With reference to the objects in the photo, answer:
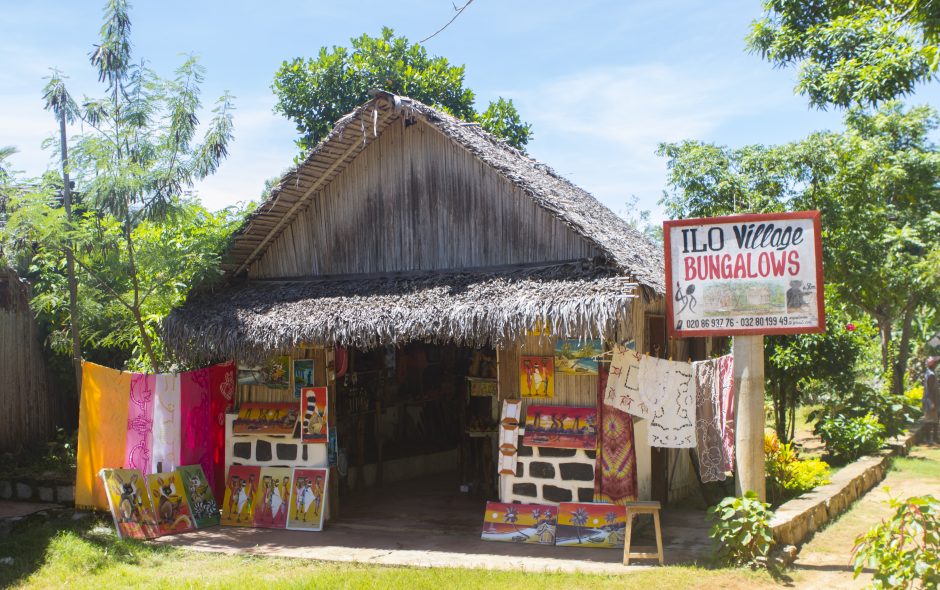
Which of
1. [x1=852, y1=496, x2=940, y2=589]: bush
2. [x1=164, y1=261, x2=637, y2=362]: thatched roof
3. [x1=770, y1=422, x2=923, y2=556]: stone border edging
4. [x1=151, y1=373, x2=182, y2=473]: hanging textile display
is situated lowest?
[x1=770, y1=422, x2=923, y2=556]: stone border edging

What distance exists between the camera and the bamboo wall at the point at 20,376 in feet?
36.2

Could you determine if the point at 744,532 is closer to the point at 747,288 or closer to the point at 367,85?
the point at 747,288

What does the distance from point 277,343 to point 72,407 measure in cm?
564

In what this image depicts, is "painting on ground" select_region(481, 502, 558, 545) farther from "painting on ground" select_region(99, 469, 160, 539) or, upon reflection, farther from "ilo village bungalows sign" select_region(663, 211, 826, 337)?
"painting on ground" select_region(99, 469, 160, 539)

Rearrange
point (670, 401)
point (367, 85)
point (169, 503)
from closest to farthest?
point (670, 401), point (169, 503), point (367, 85)

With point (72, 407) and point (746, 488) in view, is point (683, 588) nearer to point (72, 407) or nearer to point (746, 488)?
point (746, 488)

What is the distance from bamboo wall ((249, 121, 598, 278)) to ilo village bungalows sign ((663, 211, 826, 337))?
1.42m

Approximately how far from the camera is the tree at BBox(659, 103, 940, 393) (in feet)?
42.3

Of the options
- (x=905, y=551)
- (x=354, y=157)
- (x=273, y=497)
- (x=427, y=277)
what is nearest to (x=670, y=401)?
(x=905, y=551)

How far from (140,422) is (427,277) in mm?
3482

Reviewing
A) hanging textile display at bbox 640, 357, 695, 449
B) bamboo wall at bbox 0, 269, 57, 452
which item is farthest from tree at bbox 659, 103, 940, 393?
bamboo wall at bbox 0, 269, 57, 452

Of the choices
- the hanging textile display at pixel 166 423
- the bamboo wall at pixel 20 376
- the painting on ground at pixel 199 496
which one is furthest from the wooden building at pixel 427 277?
the bamboo wall at pixel 20 376

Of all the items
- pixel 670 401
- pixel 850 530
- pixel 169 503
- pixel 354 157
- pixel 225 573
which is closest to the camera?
pixel 225 573

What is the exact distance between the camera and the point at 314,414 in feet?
28.9
